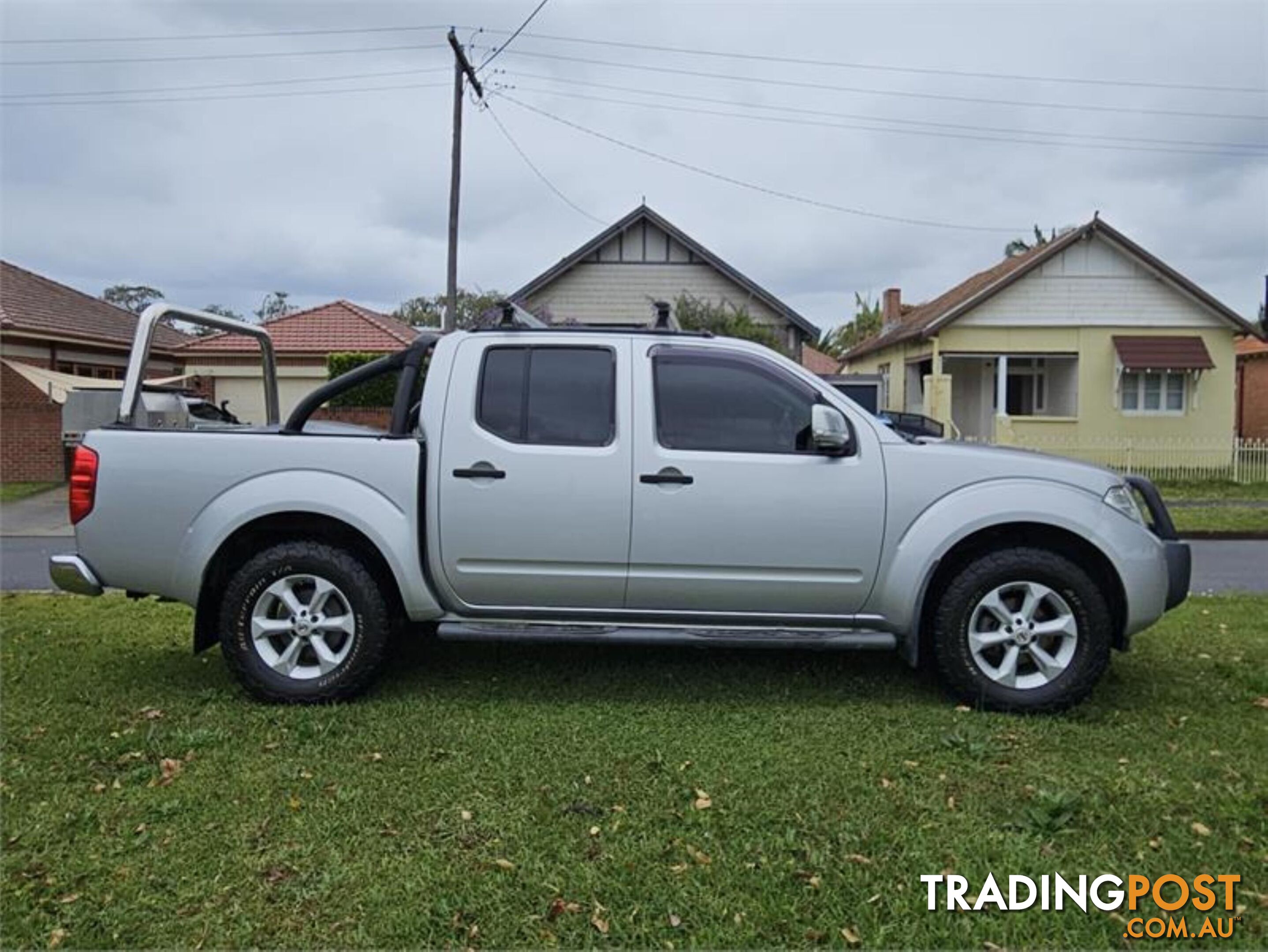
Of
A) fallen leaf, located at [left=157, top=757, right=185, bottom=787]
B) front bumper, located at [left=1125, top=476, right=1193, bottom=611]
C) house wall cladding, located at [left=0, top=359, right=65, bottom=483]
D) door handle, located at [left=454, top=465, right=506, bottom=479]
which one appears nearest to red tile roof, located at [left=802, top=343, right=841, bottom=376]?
house wall cladding, located at [left=0, top=359, right=65, bottom=483]

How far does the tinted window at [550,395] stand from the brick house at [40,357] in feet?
51.9

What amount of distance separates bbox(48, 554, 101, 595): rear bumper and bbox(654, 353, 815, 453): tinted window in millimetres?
2941

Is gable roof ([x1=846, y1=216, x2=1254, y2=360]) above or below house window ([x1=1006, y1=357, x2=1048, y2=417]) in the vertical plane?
above

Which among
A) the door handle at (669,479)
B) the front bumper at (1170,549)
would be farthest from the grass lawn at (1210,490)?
the door handle at (669,479)

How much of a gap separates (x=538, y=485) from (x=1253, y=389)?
3140 centimetres

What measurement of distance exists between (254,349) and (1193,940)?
2299 cm

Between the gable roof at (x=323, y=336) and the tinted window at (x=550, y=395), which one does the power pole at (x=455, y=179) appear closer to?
the gable roof at (x=323, y=336)

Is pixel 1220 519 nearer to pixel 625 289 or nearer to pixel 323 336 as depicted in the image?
pixel 625 289

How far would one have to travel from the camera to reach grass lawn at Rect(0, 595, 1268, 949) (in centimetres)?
267

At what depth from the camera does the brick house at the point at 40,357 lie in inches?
733

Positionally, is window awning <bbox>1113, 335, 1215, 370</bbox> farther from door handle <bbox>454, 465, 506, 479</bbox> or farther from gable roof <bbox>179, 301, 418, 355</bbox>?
door handle <bbox>454, 465, 506, 479</bbox>

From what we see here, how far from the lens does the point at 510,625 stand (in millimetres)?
4418

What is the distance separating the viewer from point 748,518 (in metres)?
4.27

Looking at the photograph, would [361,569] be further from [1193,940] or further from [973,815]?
[1193,940]
